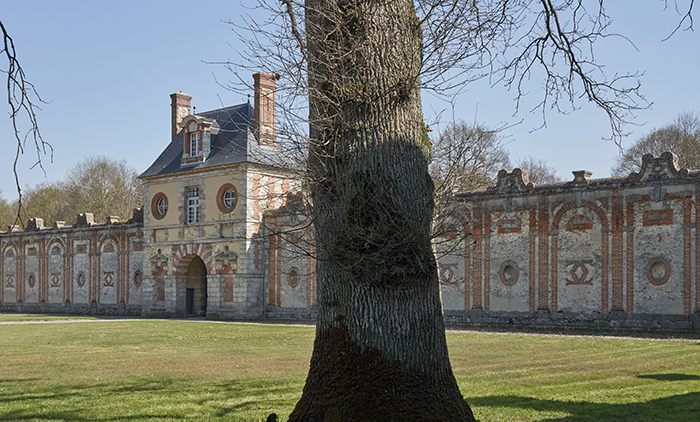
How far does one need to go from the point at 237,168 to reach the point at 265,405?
2206cm

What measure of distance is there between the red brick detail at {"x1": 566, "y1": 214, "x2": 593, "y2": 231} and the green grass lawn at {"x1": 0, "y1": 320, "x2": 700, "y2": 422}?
15.7 feet

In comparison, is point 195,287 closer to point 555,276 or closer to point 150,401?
point 555,276

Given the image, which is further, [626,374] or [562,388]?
[626,374]

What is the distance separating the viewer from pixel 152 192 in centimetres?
3322

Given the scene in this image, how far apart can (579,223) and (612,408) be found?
14.8 metres

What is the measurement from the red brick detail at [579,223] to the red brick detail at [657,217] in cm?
165

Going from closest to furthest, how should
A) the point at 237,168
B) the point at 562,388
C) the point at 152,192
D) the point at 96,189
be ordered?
the point at 562,388, the point at 237,168, the point at 152,192, the point at 96,189

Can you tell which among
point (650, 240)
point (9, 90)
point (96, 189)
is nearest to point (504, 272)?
point (650, 240)

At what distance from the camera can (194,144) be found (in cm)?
3195

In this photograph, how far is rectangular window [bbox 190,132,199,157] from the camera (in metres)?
31.8

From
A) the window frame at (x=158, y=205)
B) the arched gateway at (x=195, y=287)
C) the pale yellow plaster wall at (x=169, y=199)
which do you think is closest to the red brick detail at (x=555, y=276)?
the arched gateway at (x=195, y=287)

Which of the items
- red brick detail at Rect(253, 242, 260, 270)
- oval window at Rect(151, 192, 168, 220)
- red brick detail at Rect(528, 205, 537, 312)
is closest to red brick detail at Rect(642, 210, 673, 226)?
red brick detail at Rect(528, 205, 537, 312)

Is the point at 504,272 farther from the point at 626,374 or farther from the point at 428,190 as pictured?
the point at 428,190

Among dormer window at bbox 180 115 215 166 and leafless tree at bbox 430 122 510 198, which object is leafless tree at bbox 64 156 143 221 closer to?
dormer window at bbox 180 115 215 166
